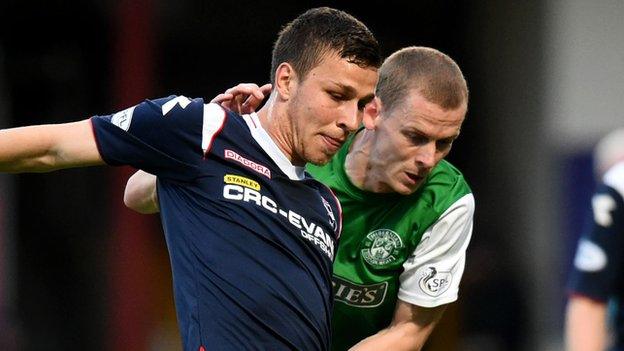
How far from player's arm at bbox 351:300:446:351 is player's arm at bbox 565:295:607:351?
1.00m

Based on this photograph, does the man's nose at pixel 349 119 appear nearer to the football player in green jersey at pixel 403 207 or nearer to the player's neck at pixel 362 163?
the football player in green jersey at pixel 403 207

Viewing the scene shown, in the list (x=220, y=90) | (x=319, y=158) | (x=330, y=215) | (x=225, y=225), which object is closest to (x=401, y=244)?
(x=330, y=215)

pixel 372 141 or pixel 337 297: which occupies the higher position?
pixel 372 141

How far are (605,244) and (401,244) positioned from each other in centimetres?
111

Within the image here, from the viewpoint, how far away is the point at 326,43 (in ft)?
13.6

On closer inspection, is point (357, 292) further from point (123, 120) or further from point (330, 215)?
point (123, 120)

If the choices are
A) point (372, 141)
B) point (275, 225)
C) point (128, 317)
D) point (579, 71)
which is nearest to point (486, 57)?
point (579, 71)

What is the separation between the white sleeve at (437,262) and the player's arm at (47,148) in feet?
4.59

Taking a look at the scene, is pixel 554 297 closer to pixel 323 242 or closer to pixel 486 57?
pixel 486 57

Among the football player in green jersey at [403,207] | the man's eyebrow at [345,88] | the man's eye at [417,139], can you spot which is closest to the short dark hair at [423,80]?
the football player in green jersey at [403,207]

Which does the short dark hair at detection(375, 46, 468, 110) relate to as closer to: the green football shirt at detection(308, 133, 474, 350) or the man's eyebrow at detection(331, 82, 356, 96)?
the green football shirt at detection(308, 133, 474, 350)

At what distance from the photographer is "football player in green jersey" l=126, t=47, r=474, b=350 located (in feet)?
15.1

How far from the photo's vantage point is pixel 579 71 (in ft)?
33.8

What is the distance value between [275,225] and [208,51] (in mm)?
7259
